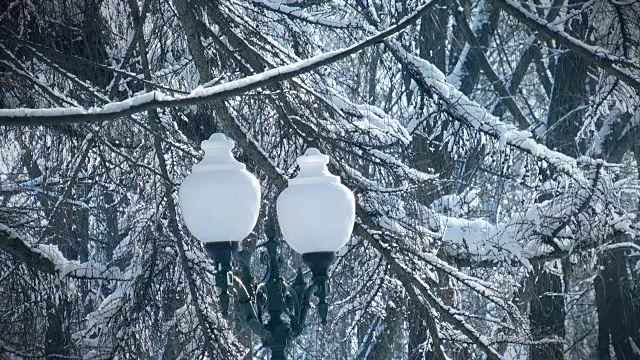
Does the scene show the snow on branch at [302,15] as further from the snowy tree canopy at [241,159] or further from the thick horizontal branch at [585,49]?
the thick horizontal branch at [585,49]

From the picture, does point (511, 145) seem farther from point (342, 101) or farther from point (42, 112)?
point (42, 112)

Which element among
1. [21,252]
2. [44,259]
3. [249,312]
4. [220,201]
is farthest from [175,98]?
[44,259]

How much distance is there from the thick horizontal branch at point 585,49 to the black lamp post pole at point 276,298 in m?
1.81

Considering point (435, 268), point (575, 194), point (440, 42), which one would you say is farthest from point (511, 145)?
point (440, 42)

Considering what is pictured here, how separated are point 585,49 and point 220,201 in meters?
2.23

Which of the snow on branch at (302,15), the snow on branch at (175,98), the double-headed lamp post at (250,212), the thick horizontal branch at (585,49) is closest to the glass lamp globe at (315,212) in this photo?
the double-headed lamp post at (250,212)

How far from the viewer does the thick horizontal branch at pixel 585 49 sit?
5.57 m

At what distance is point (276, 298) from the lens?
4.94m

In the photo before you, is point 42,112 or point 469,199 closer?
point 42,112

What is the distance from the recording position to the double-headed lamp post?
4473 mm

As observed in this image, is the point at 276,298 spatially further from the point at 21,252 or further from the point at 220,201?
the point at 21,252

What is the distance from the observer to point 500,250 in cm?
859

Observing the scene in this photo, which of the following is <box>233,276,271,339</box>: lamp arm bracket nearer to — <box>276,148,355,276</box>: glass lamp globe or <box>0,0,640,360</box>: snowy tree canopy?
<box>276,148,355,276</box>: glass lamp globe

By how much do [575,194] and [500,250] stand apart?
975mm
